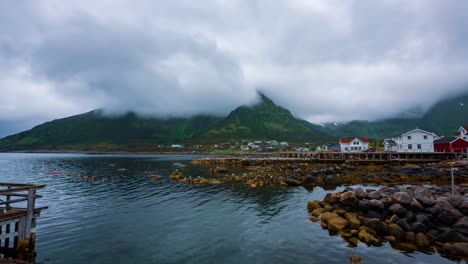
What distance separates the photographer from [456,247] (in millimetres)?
15180

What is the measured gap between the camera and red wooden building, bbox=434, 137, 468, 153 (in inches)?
2958

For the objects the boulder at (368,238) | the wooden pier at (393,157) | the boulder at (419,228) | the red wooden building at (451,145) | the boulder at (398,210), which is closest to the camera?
the boulder at (368,238)

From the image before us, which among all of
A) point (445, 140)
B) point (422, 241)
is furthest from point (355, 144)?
point (422, 241)

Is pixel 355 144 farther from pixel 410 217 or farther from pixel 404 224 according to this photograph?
pixel 404 224

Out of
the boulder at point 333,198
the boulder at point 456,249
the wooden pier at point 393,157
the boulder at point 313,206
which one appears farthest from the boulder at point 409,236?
the wooden pier at point 393,157

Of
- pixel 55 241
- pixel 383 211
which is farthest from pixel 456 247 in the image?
pixel 55 241

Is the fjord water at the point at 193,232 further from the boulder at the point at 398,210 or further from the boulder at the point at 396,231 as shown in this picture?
the boulder at the point at 398,210

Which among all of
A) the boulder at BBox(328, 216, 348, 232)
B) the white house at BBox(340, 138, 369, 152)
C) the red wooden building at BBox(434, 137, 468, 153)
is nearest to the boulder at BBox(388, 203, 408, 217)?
the boulder at BBox(328, 216, 348, 232)

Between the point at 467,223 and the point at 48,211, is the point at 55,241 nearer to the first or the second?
the point at 48,211

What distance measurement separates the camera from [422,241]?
16.4 metres

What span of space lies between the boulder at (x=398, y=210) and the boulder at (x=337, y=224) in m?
3.57

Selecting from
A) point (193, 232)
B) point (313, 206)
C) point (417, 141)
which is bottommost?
point (193, 232)

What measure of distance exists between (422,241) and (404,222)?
5.77ft

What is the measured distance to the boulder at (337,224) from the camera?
63.6ft
